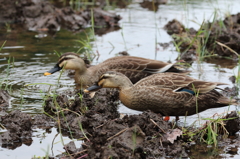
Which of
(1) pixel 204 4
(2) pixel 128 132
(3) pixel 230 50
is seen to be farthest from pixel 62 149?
(1) pixel 204 4

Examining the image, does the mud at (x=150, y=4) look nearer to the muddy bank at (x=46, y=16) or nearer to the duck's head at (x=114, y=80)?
the muddy bank at (x=46, y=16)

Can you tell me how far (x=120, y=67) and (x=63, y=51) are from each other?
92.9 inches

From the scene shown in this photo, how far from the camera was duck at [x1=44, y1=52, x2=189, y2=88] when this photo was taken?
8.70 metres

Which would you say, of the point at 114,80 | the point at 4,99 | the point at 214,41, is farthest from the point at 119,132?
the point at 214,41

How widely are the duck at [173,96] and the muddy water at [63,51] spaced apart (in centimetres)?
37

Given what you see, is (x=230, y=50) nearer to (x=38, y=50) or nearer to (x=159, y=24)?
Result: (x=159, y=24)

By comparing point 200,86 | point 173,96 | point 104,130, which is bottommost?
point 104,130

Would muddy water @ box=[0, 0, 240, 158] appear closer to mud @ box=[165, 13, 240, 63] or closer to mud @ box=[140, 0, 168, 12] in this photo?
mud @ box=[165, 13, 240, 63]

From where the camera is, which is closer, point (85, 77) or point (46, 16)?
point (85, 77)

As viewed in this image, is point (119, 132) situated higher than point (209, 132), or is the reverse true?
point (119, 132)

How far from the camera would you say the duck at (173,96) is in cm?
667

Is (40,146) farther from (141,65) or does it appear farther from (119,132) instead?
(141,65)

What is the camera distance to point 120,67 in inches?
345

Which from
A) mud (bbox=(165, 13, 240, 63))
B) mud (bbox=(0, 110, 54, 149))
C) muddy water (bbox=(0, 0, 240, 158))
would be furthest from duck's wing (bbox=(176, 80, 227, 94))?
mud (bbox=(165, 13, 240, 63))
